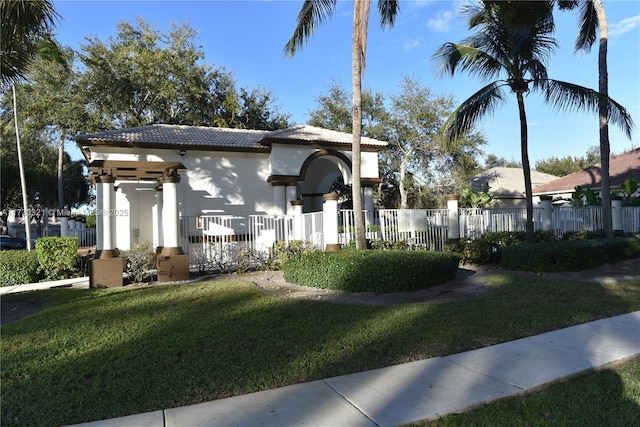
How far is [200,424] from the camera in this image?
11.2ft

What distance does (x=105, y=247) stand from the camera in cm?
1089

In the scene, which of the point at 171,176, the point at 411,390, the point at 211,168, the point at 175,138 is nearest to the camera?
the point at 411,390

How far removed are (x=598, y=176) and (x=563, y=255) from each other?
19306 millimetres

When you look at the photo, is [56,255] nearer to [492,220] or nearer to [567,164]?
[492,220]

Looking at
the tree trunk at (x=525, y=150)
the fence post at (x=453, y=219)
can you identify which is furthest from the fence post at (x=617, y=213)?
the fence post at (x=453, y=219)

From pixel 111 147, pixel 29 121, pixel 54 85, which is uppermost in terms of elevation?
pixel 54 85

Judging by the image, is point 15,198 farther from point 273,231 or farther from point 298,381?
point 298,381

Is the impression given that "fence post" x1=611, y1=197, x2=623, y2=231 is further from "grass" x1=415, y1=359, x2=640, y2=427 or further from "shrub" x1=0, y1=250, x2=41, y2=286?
"shrub" x1=0, y1=250, x2=41, y2=286

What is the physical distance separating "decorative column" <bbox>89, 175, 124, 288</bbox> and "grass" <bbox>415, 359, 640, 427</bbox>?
9.67 metres

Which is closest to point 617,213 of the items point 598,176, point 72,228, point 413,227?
point 413,227

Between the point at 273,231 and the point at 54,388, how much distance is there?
937cm

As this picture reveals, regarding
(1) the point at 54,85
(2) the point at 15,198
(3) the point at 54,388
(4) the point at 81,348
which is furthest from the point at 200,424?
(2) the point at 15,198

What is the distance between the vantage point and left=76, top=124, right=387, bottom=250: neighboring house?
1443 centimetres

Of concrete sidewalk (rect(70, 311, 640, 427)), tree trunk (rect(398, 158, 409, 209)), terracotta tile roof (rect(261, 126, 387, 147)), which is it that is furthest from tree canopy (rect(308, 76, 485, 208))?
concrete sidewalk (rect(70, 311, 640, 427))
